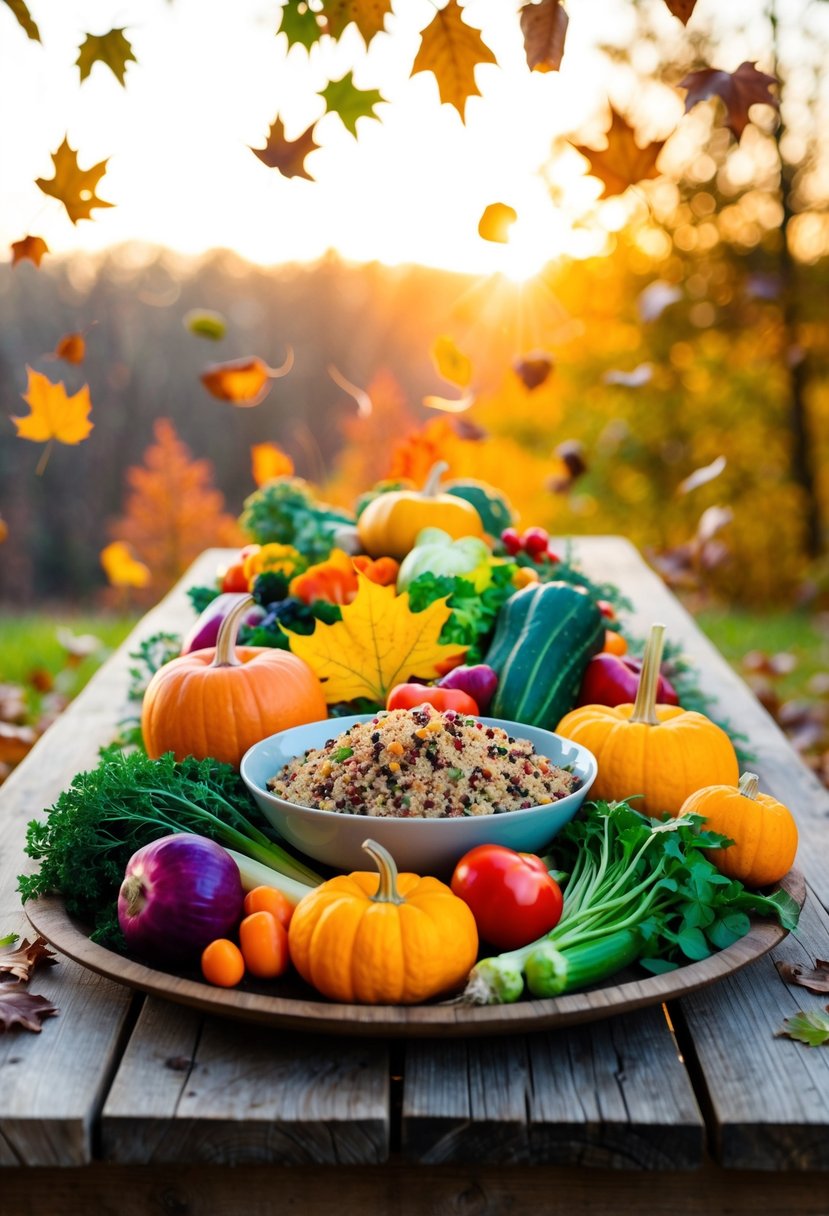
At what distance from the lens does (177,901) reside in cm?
155

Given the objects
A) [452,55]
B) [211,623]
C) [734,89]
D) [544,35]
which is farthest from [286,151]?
[211,623]

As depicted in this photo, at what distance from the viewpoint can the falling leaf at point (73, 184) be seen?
208 cm

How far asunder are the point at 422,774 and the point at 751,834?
50 centimetres

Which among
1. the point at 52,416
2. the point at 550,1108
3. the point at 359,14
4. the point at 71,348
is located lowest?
the point at 550,1108

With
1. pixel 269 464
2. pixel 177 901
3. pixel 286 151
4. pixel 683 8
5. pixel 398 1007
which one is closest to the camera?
pixel 398 1007

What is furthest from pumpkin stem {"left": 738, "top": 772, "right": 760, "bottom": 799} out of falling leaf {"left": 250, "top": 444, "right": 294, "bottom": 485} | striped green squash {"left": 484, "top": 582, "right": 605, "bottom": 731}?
falling leaf {"left": 250, "top": 444, "right": 294, "bottom": 485}

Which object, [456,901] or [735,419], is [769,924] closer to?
[456,901]

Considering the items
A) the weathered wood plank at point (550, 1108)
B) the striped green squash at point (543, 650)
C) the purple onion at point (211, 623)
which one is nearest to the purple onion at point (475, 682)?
the striped green squash at point (543, 650)

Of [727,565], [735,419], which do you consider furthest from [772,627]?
[735,419]

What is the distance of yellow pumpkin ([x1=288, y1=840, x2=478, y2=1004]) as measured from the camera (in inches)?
56.4

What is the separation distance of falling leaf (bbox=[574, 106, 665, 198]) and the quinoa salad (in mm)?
1133

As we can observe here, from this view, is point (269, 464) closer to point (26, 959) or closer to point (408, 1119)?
point (26, 959)

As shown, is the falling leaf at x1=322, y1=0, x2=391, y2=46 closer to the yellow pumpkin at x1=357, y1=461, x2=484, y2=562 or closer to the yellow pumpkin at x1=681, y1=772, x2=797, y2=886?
the yellow pumpkin at x1=681, y1=772, x2=797, y2=886

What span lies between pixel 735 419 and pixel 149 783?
22.5ft
